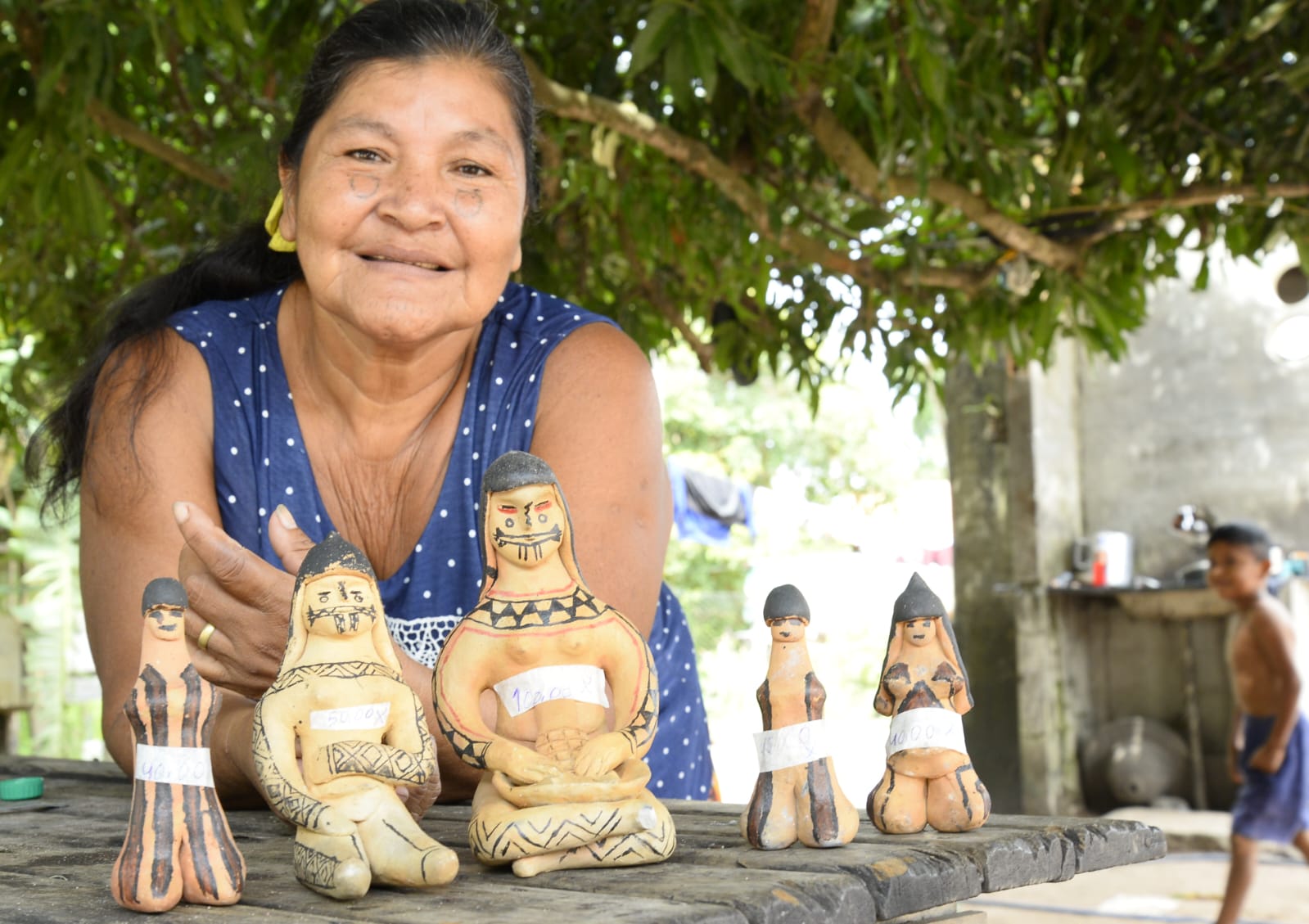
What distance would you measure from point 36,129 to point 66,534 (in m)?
6.97

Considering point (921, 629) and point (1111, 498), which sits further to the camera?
point (1111, 498)

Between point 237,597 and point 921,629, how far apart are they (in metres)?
0.75

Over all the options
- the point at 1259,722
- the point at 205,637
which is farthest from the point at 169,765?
the point at 1259,722

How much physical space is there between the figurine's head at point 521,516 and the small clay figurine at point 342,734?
116 millimetres

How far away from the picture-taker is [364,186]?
165 centimetres

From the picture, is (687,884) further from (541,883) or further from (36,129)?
(36,129)

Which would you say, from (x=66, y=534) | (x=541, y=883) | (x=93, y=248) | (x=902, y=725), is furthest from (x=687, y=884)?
(x=66, y=534)

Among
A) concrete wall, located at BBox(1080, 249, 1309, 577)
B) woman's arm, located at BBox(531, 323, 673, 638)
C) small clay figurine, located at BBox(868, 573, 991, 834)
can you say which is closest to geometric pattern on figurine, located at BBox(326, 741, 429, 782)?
small clay figurine, located at BBox(868, 573, 991, 834)

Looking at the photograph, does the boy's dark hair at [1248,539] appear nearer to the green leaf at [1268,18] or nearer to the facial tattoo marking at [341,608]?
the green leaf at [1268,18]

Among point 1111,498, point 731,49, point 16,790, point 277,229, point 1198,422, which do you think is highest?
point 731,49

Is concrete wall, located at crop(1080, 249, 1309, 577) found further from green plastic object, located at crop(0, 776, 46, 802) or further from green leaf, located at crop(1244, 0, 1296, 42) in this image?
green plastic object, located at crop(0, 776, 46, 802)

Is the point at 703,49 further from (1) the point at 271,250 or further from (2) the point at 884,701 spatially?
(2) the point at 884,701

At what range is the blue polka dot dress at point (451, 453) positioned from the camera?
1.81 meters

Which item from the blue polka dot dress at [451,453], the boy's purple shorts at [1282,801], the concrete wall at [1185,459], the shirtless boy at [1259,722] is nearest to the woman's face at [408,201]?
the blue polka dot dress at [451,453]
